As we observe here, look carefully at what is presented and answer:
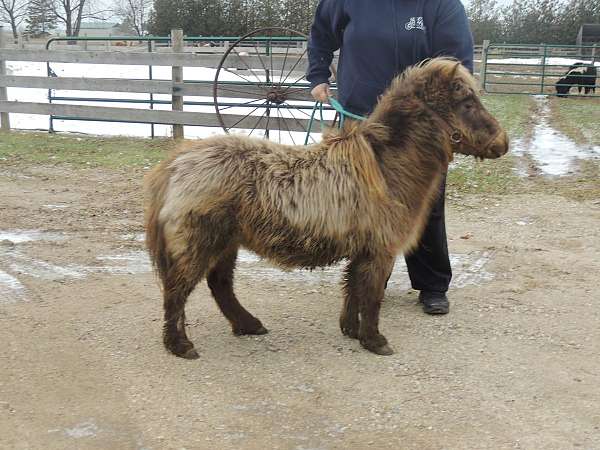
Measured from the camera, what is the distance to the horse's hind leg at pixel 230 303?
→ 409 centimetres

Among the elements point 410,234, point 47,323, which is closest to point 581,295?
point 410,234

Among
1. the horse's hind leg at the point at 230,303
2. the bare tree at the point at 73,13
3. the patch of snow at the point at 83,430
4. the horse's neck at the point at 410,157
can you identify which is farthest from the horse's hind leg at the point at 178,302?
the bare tree at the point at 73,13

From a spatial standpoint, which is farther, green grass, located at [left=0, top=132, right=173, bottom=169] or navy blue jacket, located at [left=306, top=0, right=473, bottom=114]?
green grass, located at [left=0, top=132, right=173, bottom=169]

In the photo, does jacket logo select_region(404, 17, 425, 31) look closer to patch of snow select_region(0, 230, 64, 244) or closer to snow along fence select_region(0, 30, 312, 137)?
patch of snow select_region(0, 230, 64, 244)

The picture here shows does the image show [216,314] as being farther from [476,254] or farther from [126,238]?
[476,254]

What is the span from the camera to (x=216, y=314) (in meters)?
4.54

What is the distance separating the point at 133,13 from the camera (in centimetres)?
4938

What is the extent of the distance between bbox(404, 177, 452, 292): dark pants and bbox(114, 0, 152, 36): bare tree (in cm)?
4680

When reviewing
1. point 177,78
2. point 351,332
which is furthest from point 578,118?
point 351,332

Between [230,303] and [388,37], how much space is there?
6.76 ft

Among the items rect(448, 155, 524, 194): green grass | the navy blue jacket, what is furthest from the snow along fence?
the navy blue jacket

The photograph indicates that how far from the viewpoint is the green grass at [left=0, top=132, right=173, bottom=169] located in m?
9.55

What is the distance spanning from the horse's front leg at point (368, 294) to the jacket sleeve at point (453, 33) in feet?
4.91

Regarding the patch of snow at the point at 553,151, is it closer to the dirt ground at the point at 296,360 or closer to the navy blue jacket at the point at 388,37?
the dirt ground at the point at 296,360
